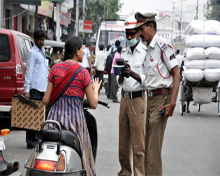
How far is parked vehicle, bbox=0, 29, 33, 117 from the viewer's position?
9.49 metres

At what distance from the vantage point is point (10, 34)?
970 centimetres

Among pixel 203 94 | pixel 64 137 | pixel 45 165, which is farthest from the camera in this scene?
pixel 203 94

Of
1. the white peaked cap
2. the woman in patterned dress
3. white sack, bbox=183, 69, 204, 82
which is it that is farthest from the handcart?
the woman in patterned dress

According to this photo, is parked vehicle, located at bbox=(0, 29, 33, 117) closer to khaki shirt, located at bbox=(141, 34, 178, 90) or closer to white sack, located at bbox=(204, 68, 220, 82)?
khaki shirt, located at bbox=(141, 34, 178, 90)

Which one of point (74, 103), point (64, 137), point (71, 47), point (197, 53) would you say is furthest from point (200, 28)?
point (64, 137)

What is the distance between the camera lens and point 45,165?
4.03 m

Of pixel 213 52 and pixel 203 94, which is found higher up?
pixel 213 52

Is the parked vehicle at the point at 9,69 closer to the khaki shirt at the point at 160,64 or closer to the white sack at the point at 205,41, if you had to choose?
the khaki shirt at the point at 160,64

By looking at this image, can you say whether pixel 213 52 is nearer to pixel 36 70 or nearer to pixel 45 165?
pixel 36 70

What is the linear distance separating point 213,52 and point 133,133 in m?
6.91

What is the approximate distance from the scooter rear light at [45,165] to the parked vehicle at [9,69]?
564 cm

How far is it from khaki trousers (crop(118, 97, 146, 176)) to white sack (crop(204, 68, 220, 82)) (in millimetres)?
6510

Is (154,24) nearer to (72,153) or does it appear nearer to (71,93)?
(71,93)

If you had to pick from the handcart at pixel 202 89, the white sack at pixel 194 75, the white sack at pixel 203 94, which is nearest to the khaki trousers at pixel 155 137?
the white sack at pixel 194 75
